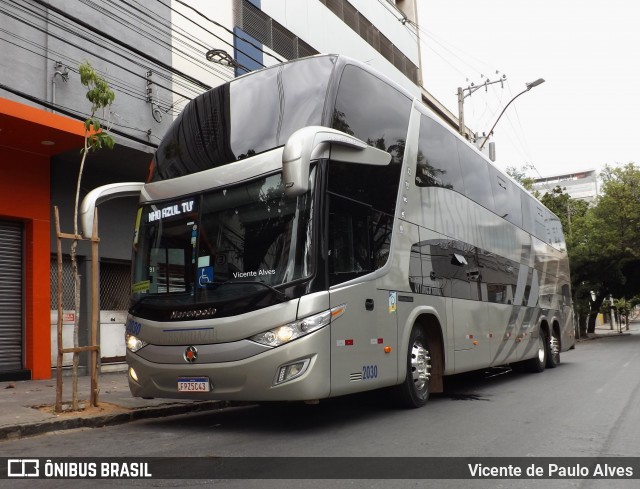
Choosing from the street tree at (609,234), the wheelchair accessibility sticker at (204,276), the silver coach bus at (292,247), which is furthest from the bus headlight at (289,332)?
the street tree at (609,234)

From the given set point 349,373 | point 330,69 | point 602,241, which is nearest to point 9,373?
point 349,373

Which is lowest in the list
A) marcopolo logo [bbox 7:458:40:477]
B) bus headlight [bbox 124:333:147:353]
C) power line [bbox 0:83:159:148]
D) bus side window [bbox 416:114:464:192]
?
marcopolo logo [bbox 7:458:40:477]

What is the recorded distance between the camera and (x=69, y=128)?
10273 millimetres

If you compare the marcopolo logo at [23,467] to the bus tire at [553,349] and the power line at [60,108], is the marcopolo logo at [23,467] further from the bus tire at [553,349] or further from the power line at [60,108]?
the bus tire at [553,349]

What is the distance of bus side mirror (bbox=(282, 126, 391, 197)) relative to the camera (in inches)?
206

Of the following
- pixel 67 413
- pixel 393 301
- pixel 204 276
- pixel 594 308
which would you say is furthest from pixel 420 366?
pixel 594 308

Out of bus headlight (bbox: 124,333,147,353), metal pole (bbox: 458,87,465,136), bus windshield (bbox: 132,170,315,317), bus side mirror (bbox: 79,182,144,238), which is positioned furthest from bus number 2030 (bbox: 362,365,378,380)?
metal pole (bbox: 458,87,465,136)

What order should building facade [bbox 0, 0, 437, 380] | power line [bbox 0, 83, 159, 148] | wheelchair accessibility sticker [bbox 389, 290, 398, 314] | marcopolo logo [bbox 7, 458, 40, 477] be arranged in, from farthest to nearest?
building facade [bbox 0, 0, 437, 380] < power line [bbox 0, 83, 159, 148] < wheelchair accessibility sticker [bbox 389, 290, 398, 314] < marcopolo logo [bbox 7, 458, 40, 477]

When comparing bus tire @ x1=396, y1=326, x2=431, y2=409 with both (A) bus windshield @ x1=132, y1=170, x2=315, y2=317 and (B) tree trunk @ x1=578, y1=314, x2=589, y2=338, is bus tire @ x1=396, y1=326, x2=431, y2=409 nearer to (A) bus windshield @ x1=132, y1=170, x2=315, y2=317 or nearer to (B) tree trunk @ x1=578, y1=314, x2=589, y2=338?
(A) bus windshield @ x1=132, y1=170, x2=315, y2=317

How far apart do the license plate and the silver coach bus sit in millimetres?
15

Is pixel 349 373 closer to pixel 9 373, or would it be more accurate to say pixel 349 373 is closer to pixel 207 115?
pixel 207 115

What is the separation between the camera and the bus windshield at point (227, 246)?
19.6 ft

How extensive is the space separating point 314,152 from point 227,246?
135cm

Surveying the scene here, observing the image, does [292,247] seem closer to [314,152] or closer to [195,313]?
[314,152]
